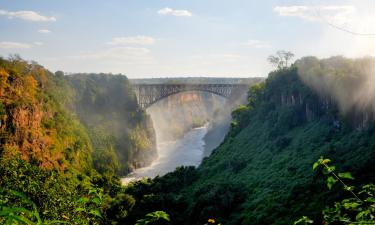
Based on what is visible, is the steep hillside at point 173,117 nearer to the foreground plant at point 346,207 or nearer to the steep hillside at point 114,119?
the steep hillside at point 114,119

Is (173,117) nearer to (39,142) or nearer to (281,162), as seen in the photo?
(39,142)

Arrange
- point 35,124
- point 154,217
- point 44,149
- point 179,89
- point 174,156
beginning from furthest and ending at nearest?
point 174,156, point 179,89, point 35,124, point 44,149, point 154,217

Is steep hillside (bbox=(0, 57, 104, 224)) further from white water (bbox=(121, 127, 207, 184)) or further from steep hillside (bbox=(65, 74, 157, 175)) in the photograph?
white water (bbox=(121, 127, 207, 184))

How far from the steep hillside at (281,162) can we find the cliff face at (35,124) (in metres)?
16.3

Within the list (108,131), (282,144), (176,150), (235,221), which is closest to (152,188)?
(282,144)

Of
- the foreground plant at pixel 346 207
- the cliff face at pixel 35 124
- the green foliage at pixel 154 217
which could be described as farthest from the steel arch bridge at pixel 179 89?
the green foliage at pixel 154 217

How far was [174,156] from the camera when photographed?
373 ft

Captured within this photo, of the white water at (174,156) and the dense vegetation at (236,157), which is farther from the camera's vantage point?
the white water at (174,156)

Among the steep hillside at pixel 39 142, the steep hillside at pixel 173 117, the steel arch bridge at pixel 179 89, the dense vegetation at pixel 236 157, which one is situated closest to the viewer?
the dense vegetation at pixel 236 157

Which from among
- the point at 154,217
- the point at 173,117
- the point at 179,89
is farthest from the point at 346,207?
the point at 173,117

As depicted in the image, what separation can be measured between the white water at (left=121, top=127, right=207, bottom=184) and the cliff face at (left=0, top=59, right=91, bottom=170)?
15.3m

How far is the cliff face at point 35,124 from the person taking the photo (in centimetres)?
6059

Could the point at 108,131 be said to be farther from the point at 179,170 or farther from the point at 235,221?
the point at 235,221

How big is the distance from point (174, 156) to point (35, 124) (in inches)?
2068
